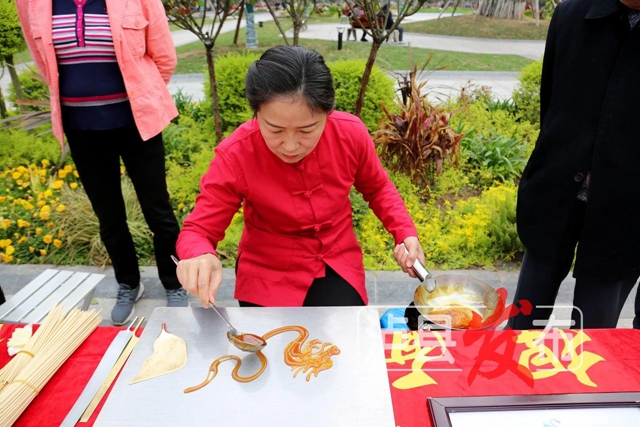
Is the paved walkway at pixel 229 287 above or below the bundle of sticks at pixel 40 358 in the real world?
below

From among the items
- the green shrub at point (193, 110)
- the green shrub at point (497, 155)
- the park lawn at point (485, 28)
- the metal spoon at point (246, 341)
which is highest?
the park lawn at point (485, 28)

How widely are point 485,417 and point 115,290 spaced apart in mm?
2449

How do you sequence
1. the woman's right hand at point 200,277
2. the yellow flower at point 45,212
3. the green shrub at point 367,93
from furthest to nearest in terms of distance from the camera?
the green shrub at point 367,93
the yellow flower at point 45,212
the woman's right hand at point 200,277

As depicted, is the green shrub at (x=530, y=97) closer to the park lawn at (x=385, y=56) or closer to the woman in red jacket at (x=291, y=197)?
the woman in red jacket at (x=291, y=197)

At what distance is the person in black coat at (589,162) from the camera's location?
1.39m

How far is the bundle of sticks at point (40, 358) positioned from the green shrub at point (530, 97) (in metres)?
4.79

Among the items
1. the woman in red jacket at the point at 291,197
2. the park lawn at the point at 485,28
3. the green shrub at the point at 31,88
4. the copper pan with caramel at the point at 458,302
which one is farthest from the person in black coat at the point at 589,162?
the park lawn at the point at 485,28

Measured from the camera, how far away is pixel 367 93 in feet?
14.3

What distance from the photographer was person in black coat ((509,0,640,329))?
139cm

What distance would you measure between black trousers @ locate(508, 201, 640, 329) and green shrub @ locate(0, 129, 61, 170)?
3934mm

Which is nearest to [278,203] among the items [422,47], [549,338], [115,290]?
[549,338]

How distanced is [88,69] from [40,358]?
1377 millimetres

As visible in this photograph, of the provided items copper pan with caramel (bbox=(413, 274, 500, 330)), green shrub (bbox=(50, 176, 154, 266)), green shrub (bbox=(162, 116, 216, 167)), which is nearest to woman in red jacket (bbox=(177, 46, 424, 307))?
copper pan with caramel (bbox=(413, 274, 500, 330))

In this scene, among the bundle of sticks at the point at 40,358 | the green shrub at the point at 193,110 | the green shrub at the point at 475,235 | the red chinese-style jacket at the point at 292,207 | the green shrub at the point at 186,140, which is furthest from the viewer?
the green shrub at the point at 193,110
